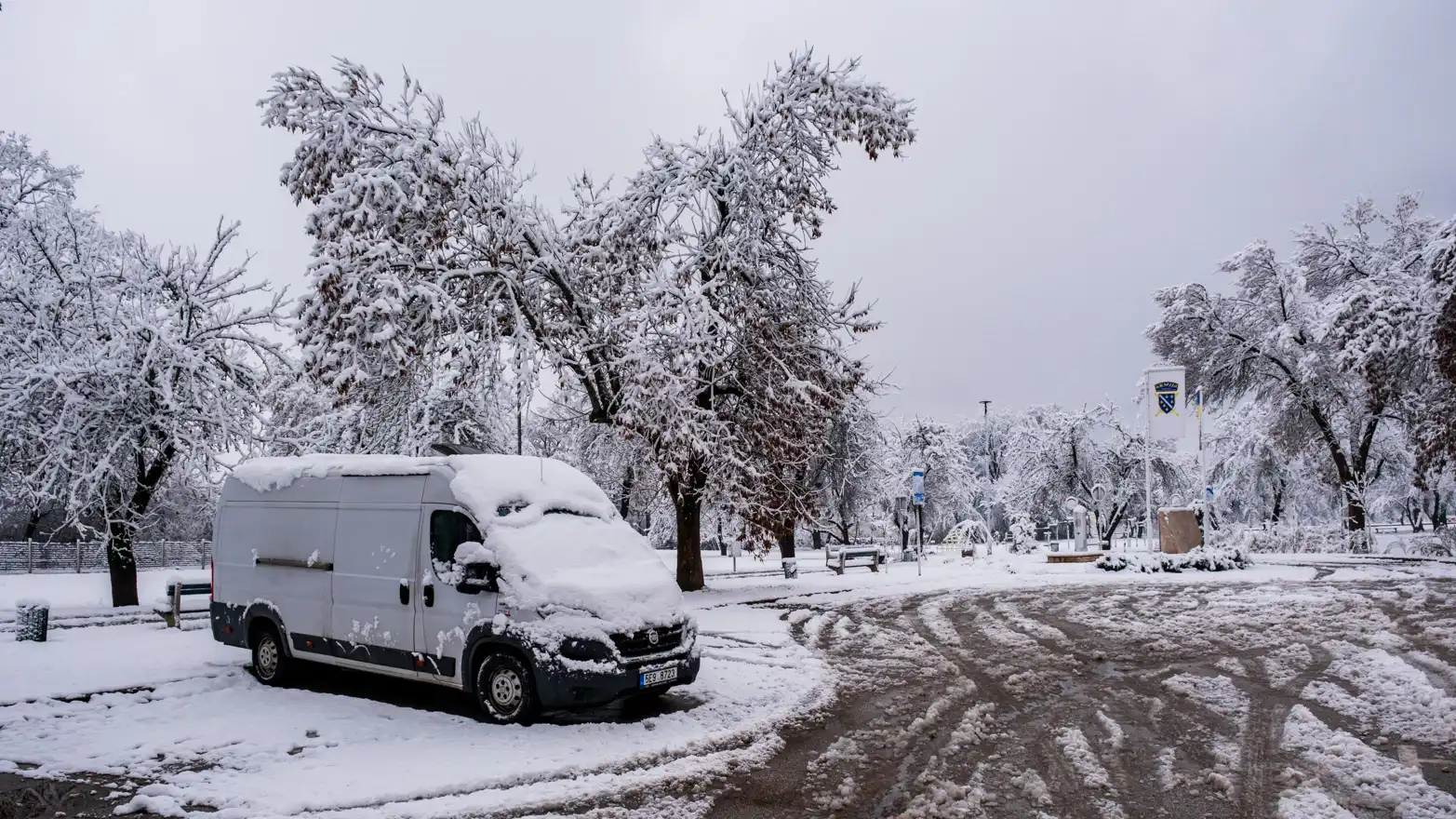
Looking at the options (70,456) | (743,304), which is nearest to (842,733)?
(743,304)

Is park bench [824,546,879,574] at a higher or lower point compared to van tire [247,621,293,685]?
lower

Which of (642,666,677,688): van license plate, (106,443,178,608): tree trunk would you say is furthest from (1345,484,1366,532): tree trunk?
(106,443,178,608): tree trunk

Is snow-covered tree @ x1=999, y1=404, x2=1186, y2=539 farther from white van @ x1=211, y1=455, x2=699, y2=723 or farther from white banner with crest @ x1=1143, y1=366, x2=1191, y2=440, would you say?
white van @ x1=211, y1=455, x2=699, y2=723

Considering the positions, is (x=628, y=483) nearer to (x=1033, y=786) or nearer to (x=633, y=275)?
(x=633, y=275)

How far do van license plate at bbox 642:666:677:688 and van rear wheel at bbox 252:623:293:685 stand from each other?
452 cm

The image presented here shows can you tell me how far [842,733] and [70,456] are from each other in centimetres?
1770

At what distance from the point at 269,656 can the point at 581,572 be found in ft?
14.5

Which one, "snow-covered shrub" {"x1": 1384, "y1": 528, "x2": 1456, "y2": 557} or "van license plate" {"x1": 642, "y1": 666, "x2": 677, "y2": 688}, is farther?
"snow-covered shrub" {"x1": 1384, "y1": 528, "x2": 1456, "y2": 557}

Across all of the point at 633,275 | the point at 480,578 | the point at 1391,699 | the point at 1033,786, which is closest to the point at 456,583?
the point at 480,578

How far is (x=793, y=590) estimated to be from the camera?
23.0 metres

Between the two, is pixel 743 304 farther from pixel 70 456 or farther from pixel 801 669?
pixel 70 456

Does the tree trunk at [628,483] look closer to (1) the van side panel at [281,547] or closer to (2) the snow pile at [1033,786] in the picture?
(1) the van side panel at [281,547]

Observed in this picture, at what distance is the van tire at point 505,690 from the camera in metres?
8.22

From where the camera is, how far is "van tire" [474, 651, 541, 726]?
8.22m
